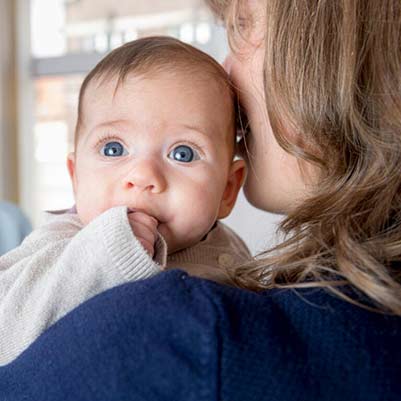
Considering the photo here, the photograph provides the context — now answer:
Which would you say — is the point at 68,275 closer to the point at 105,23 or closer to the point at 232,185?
the point at 232,185

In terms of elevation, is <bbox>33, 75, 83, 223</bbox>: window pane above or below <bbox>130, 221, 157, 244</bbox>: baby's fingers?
below

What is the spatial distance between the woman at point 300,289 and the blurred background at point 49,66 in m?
2.14

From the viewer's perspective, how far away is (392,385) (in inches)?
24.8

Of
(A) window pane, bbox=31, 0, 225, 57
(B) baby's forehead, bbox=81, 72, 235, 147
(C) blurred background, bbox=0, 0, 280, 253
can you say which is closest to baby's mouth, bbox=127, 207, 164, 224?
(B) baby's forehead, bbox=81, 72, 235, 147

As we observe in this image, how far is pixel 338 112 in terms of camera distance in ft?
2.70

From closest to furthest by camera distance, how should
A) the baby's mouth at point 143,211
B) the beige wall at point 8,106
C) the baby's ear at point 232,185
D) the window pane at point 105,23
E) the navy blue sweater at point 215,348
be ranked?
the navy blue sweater at point 215,348 → the baby's mouth at point 143,211 → the baby's ear at point 232,185 → the window pane at point 105,23 → the beige wall at point 8,106

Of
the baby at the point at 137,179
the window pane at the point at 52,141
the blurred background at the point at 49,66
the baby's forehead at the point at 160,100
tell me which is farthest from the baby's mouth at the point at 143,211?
the window pane at the point at 52,141

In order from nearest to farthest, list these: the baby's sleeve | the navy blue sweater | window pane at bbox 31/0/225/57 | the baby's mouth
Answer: the navy blue sweater
the baby's sleeve
the baby's mouth
window pane at bbox 31/0/225/57

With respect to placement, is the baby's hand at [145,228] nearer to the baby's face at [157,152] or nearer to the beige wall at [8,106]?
the baby's face at [157,152]

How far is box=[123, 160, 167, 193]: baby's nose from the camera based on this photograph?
0.89 m

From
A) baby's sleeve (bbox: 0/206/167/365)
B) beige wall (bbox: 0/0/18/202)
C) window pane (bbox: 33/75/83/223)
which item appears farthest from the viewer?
window pane (bbox: 33/75/83/223)

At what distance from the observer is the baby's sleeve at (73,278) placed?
0.77m

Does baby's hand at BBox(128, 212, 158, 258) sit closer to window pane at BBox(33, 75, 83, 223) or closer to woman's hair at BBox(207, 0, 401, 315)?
woman's hair at BBox(207, 0, 401, 315)

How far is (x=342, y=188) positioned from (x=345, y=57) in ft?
0.54
